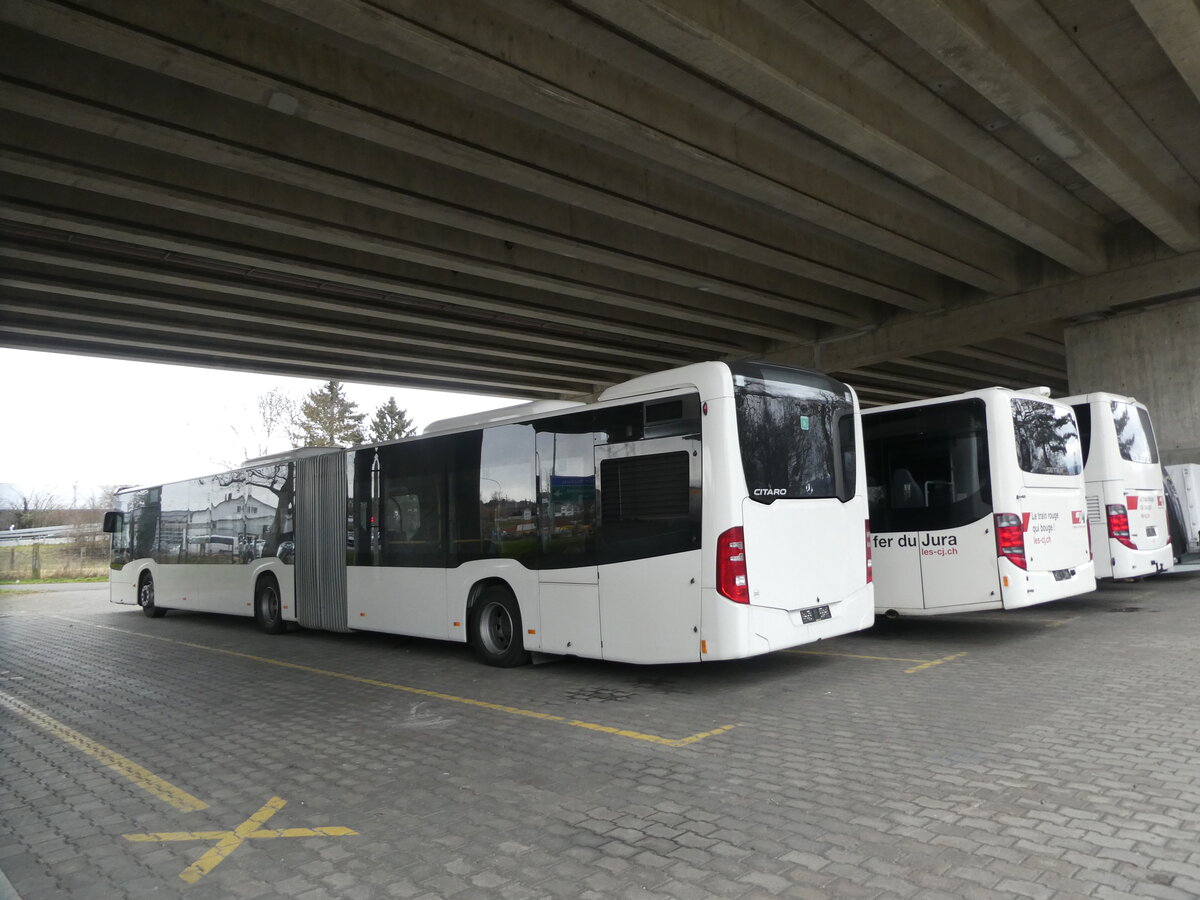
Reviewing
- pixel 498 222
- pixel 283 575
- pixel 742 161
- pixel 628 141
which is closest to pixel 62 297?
pixel 283 575

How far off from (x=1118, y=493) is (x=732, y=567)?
356 inches

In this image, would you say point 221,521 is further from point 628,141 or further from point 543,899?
point 543,899

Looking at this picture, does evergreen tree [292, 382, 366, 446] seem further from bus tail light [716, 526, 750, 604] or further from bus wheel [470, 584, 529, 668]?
bus tail light [716, 526, 750, 604]

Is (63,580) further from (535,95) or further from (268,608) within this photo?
(535,95)

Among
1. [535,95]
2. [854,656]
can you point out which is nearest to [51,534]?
[535,95]

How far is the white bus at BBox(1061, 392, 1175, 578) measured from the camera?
42.8 ft

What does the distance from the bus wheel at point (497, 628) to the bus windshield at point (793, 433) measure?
3.39 m

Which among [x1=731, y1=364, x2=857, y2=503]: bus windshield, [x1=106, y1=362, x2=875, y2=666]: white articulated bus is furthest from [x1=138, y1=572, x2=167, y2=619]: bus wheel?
[x1=731, y1=364, x2=857, y2=503]: bus windshield

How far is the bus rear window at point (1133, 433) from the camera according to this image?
13625mm

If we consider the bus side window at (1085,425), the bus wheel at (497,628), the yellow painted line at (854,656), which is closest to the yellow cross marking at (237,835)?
the bus wheel at (497,628)

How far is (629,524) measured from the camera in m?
8.30

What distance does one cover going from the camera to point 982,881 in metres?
3.63

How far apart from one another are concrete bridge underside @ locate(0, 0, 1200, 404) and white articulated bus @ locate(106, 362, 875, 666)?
3.96 m

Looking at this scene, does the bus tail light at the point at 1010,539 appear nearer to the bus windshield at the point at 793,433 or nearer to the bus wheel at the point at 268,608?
the bus windshield at the point at 793,433
